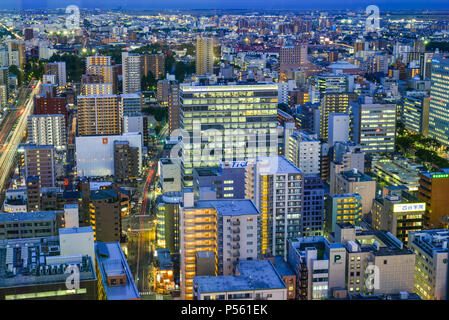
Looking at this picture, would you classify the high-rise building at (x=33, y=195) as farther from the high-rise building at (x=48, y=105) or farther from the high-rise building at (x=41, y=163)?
the high-rise building at (x=48, y=105)

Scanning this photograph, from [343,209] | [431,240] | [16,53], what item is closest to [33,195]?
[343,209]

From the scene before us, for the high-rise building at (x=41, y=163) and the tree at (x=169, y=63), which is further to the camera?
the tree at (x=169, y=63)

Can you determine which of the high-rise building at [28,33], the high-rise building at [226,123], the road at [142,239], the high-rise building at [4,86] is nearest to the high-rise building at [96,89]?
the high-rise building at [4,86]

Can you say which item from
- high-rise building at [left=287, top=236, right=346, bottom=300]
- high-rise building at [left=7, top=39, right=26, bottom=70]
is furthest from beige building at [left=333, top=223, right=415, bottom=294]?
high-rise building at [left=7, top=39, right=26, bottom=70]

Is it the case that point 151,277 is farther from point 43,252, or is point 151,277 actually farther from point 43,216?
point 43,252

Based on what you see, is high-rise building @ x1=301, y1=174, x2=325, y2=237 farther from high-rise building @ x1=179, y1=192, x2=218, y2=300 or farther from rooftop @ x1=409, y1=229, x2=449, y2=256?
high-rise building @ x1=179, y1=192, x2=218, y2=300
